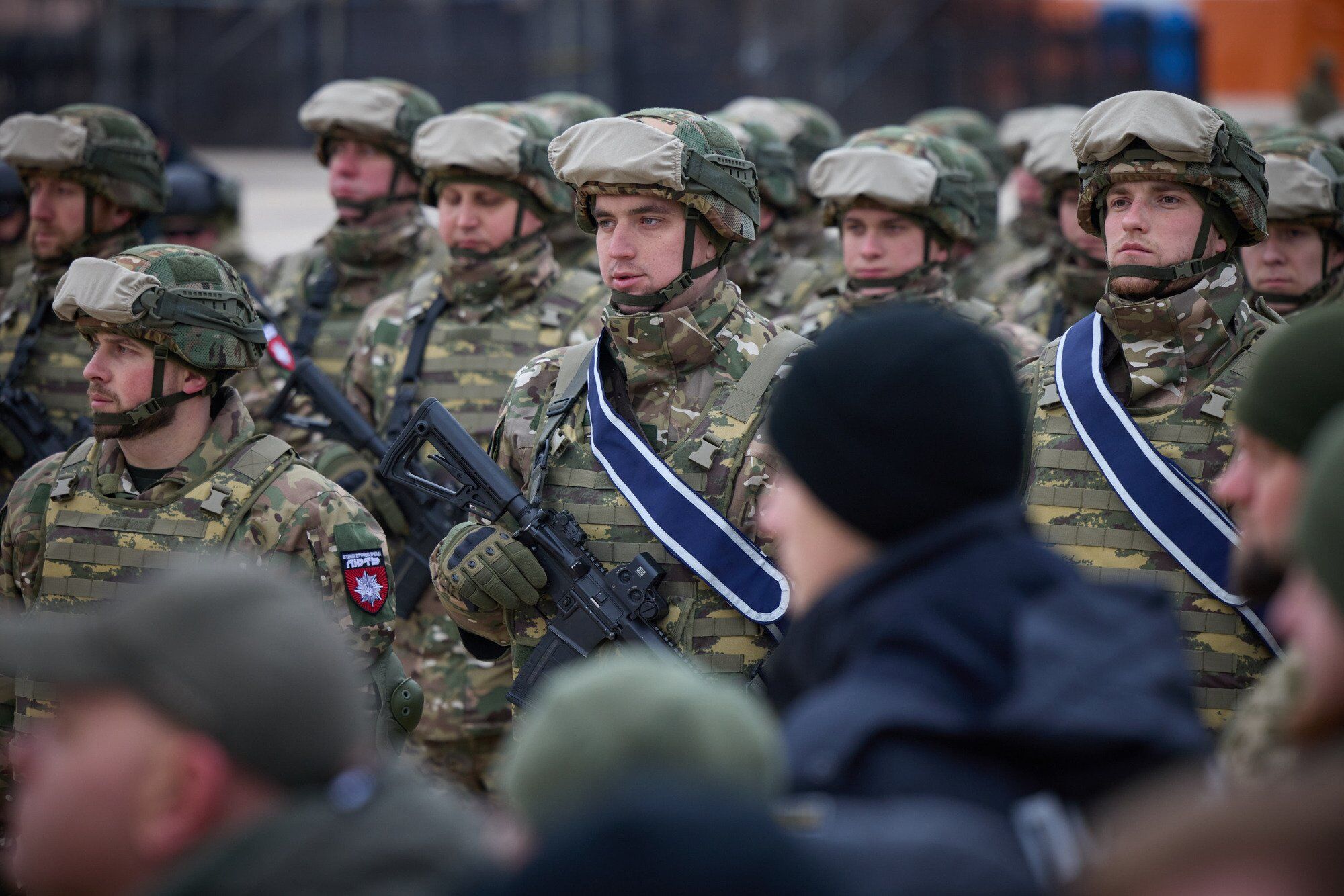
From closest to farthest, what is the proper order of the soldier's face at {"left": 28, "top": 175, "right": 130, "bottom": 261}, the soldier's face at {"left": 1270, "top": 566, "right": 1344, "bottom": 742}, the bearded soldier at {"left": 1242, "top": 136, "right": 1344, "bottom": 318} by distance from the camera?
the soldier's face at {"left": 1270, "top": 566, "right": 1344, "bottom": 742}
the bearded soldier at {"left": 1242, "top": 136, "right": 1344, "bottom": 318}
the soldier's face at {"left": 28, "top": 175, "right": 130, "bottom": 261}

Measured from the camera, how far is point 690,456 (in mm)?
4805

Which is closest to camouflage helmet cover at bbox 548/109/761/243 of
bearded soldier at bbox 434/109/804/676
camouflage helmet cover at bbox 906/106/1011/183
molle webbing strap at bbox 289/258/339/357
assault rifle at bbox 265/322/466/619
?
bearded soldier at bbox 434/109/804/676

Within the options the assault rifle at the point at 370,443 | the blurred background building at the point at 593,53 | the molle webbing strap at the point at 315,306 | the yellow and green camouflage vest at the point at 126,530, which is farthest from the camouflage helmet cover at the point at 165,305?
the blurred background building at the point at 593,53

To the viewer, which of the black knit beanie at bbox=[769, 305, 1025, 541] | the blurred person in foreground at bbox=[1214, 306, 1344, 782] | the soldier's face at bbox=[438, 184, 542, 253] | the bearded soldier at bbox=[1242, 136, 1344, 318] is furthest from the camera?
the soldier's face at bbox=[438, 184, 542, 253]

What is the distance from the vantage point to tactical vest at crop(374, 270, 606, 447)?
23.7 ft

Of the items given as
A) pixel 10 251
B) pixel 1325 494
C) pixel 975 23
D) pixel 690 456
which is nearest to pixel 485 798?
pixel 690 456

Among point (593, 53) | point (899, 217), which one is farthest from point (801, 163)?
point (593, 53)

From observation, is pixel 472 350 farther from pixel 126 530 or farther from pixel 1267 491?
pixel 1267 491

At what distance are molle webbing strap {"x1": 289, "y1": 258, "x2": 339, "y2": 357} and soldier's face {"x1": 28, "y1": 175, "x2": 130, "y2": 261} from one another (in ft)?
3.70

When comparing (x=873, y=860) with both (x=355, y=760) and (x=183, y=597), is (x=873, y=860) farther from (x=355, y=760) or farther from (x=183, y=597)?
(x=183, y=597)

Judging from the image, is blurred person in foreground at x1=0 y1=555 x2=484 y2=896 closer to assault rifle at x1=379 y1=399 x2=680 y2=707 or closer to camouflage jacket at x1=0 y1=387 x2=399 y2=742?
assault rifle at x1=379 y1=399 x2=680 y2=707

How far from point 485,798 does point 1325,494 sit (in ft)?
18.3

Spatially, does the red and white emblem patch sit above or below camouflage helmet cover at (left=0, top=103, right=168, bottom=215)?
below

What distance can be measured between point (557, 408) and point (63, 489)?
5.33ft
